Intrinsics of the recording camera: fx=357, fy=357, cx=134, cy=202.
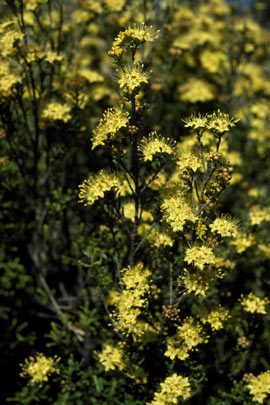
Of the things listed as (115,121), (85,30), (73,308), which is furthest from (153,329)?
(85,30)

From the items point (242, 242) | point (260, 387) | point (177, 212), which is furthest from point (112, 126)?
point (260, 387)

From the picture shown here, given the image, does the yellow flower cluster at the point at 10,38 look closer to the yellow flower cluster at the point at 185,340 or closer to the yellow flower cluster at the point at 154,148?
the yellow flower cluster at the point at 154,148

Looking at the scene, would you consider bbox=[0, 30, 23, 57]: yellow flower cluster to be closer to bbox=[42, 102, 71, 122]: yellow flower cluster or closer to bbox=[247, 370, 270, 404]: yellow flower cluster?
bbox=[42, 102, 71, 122]: yellow flower cluster

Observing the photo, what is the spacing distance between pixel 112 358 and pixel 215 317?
2.95 feet

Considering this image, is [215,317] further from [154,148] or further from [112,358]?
[154,148]

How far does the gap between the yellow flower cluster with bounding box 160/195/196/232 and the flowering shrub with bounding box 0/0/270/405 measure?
11mm

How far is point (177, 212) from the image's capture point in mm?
2410

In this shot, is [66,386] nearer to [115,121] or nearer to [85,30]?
[115,121]

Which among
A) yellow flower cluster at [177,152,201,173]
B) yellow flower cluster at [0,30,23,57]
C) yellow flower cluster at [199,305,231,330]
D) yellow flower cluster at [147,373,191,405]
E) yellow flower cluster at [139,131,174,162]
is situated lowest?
yellow flower cluster at [147,373,191,405]

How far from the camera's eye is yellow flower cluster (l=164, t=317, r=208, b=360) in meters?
2.53

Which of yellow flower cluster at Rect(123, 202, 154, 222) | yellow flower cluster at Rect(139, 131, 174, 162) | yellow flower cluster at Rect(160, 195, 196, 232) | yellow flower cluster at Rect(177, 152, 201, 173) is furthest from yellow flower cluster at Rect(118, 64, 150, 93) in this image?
yellow flower cluster at Rect(123, 202, 154, 222)

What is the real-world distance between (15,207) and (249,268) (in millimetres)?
2883

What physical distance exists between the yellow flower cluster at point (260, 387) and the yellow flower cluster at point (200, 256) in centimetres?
121

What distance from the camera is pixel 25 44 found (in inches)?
132
